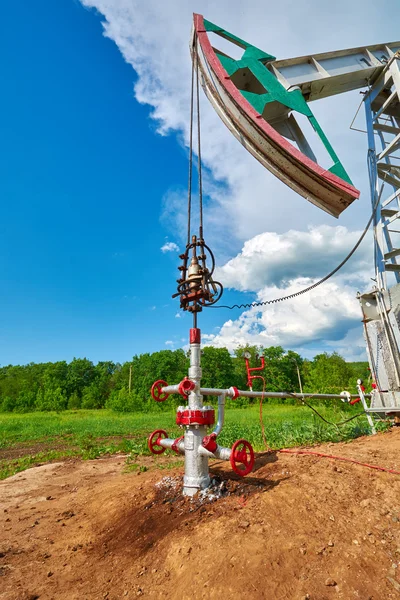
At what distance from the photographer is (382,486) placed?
2.92 meters

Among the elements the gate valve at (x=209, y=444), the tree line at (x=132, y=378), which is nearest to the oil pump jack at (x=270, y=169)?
the gate valve at (x=209, y=444)

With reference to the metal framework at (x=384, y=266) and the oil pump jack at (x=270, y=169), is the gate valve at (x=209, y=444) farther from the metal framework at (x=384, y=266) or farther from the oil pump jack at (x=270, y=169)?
the metal framework at (x=384, y=266)

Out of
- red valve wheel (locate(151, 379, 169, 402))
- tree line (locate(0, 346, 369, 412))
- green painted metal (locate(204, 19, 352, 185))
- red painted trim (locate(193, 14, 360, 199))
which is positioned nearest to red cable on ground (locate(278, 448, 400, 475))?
red valve wheel (locate(151, 379, 169, 402))

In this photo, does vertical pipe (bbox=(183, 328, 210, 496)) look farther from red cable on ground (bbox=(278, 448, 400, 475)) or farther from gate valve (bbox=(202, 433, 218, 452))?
red cable on ground (bbox=(278, 448, 400, 475))

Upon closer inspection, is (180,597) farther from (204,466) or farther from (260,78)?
(260,78)

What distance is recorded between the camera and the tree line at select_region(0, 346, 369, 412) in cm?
4206

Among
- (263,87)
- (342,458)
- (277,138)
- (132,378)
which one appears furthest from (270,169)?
(132,378)

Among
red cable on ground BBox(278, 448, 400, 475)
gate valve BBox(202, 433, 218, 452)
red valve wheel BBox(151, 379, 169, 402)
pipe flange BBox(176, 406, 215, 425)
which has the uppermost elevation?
red valve wheel BBox(151, 379, 169, 402)

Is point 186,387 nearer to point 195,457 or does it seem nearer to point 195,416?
point 195,416

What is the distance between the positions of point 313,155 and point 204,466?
12.4ft

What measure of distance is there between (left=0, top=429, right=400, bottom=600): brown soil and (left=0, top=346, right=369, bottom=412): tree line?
35234 mm

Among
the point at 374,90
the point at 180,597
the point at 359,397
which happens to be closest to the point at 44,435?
the point at 359,397

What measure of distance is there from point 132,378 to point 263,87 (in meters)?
51.4

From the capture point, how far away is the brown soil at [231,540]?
6.45 ft
